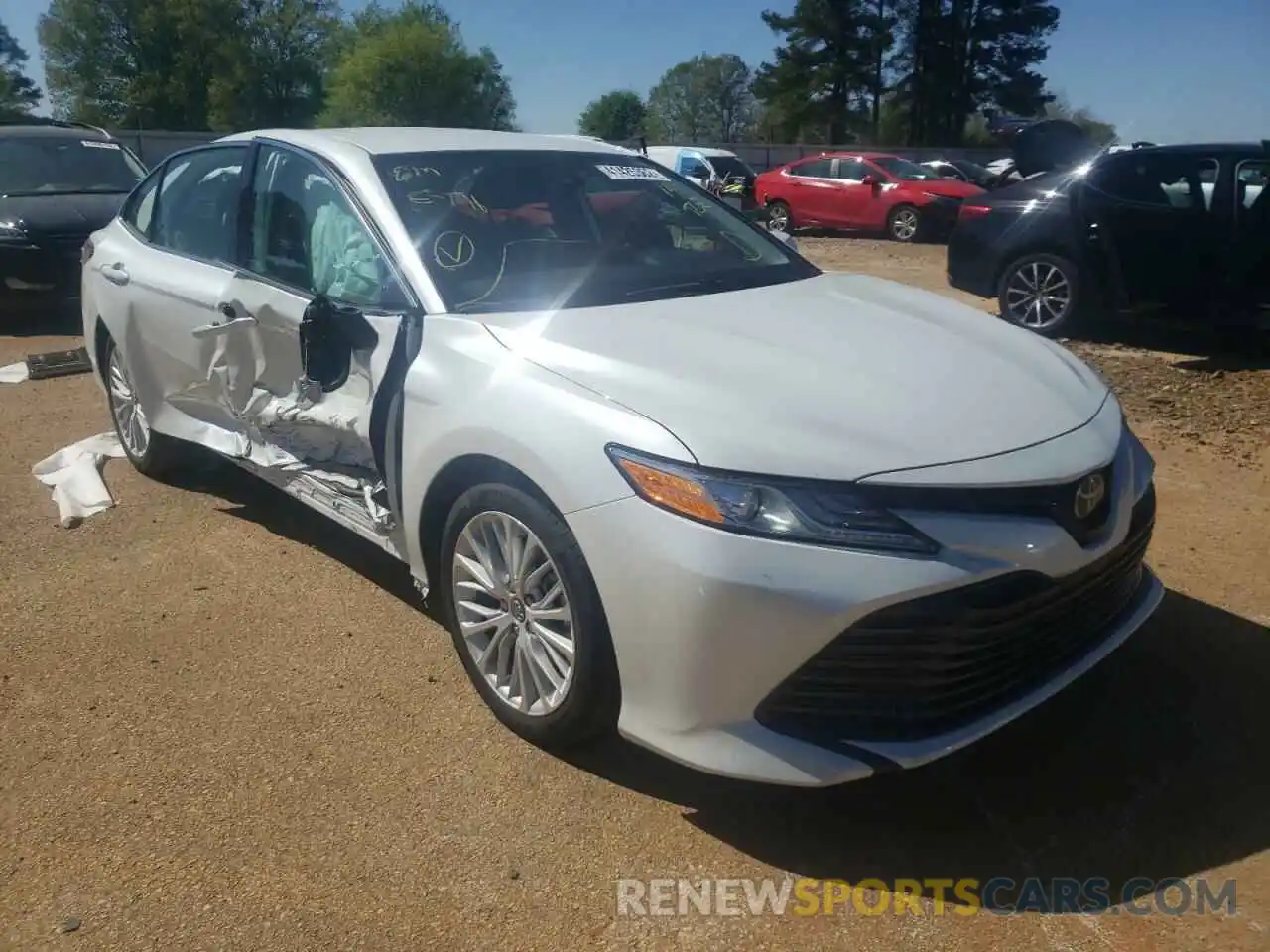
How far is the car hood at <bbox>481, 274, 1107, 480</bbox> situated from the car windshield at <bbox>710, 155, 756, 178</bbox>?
20.9m

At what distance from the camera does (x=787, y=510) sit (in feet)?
7.63

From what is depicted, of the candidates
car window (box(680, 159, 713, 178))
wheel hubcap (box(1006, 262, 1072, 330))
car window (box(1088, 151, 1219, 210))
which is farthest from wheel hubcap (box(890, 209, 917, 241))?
car window (box(1088, 151, 1219, 210))

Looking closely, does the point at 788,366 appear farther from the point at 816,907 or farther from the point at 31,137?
the point at 31,137

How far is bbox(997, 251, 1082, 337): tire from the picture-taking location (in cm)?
813

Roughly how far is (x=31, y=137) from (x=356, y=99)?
171ft

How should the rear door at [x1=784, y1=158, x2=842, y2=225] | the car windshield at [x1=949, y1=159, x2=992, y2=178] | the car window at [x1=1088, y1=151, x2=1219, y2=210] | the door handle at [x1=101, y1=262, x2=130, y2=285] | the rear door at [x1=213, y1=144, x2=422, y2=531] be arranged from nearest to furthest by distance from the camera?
the rear door at [x1=213, y1=144, x2=422, y2=531] < the door handle at [x1=101, y1=262, x2=130, y2=285] < the car window at [x1=1088, y1=151, x2=1219, y2=210] < the rear door at [x1=784, y1=158, x2=842, y2=225] < the car windshield at [x1=949, y1=159, x2=992, y2=178]

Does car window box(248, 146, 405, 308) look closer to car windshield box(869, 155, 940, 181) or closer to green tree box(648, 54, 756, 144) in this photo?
car windshield box(869, 155, 940, 181)

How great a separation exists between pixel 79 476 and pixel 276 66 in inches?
2534

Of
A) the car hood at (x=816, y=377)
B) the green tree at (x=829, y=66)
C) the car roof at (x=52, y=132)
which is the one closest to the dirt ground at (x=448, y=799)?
the car hood at (x=816, y=377)

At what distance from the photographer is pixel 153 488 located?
16.5 feet

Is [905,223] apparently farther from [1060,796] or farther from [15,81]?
[15,81]

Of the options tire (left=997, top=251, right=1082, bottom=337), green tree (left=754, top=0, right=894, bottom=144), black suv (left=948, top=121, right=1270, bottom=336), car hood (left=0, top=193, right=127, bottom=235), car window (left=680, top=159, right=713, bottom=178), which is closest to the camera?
black suv (left=948, top=121, right=1270, bottom=336)

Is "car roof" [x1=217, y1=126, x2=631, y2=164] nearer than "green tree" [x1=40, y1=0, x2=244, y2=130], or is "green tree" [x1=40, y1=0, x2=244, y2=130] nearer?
"car roof" [x1=217, y1=126, x2=631, y2=164]

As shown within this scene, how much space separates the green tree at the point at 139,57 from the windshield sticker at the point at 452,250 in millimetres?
65637
